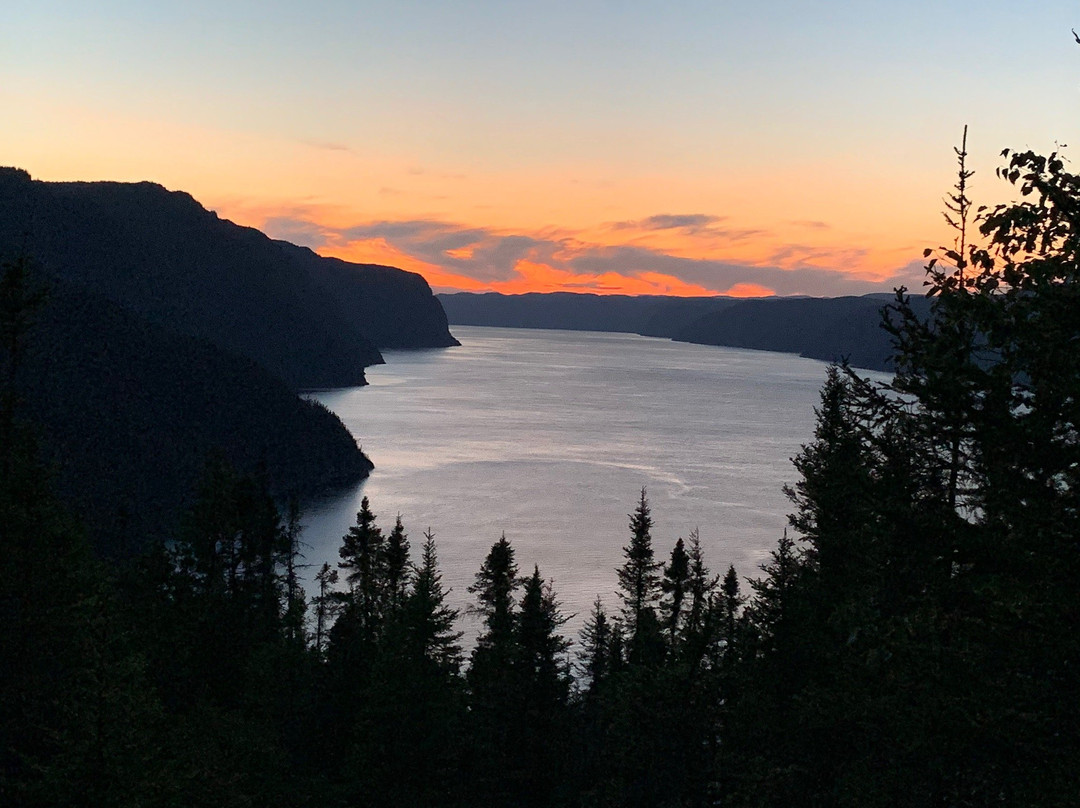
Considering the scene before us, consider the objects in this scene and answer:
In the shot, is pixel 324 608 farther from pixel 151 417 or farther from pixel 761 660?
pixel 151 417

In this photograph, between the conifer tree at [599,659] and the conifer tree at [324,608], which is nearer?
the conifer tree at [599,659]

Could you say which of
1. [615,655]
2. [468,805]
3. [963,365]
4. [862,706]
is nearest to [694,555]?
[615,655]

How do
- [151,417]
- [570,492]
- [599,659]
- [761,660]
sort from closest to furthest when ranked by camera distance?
[761,660]
[599,659]
[570,492]
[151,417]

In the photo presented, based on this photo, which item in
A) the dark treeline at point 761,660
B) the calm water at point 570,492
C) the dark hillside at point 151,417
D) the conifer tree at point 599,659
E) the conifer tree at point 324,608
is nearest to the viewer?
the dark treeline at point 761,660

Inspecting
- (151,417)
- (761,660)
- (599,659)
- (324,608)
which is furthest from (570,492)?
(761,660)

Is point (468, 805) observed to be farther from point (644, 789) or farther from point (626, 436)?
point (626, 436)

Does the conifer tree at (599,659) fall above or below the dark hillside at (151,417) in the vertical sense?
below

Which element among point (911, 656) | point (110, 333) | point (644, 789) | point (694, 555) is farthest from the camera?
point (110, 333)

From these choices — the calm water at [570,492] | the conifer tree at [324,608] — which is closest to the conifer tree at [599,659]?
the calm water at [570,492]

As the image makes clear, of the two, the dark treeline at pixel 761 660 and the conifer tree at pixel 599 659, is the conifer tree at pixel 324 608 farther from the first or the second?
the dark treeline at pixel 761 660
